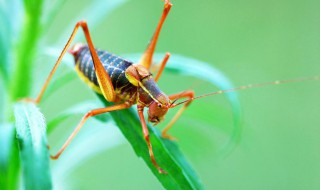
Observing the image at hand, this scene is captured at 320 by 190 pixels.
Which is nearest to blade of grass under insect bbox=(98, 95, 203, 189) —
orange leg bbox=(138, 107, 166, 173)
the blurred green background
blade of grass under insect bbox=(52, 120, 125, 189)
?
orange leg bbox=(138, 107, 166, 173)

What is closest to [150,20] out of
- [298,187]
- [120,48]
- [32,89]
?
[120,48]

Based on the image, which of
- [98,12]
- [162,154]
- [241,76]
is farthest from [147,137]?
[241,76]

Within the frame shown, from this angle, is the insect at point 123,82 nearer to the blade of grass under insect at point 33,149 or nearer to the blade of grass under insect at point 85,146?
the blade of grass under insect at point 85,146

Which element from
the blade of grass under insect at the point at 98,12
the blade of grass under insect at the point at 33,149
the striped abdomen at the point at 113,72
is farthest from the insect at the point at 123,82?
the blade of grass under insect at the point at 33,149

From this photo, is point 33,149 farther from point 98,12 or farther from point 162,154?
point 98,12

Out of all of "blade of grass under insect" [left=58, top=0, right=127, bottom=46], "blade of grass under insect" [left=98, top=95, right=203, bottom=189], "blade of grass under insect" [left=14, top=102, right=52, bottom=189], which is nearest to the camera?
"blade of grass under insect" [left=14, top=102, right=52, bottom=189]

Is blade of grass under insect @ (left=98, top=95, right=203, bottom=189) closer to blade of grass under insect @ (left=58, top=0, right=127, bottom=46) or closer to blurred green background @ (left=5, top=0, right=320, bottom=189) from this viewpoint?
blade of grass under insect @ (left=58, top=0, right=127, bottom=46)
